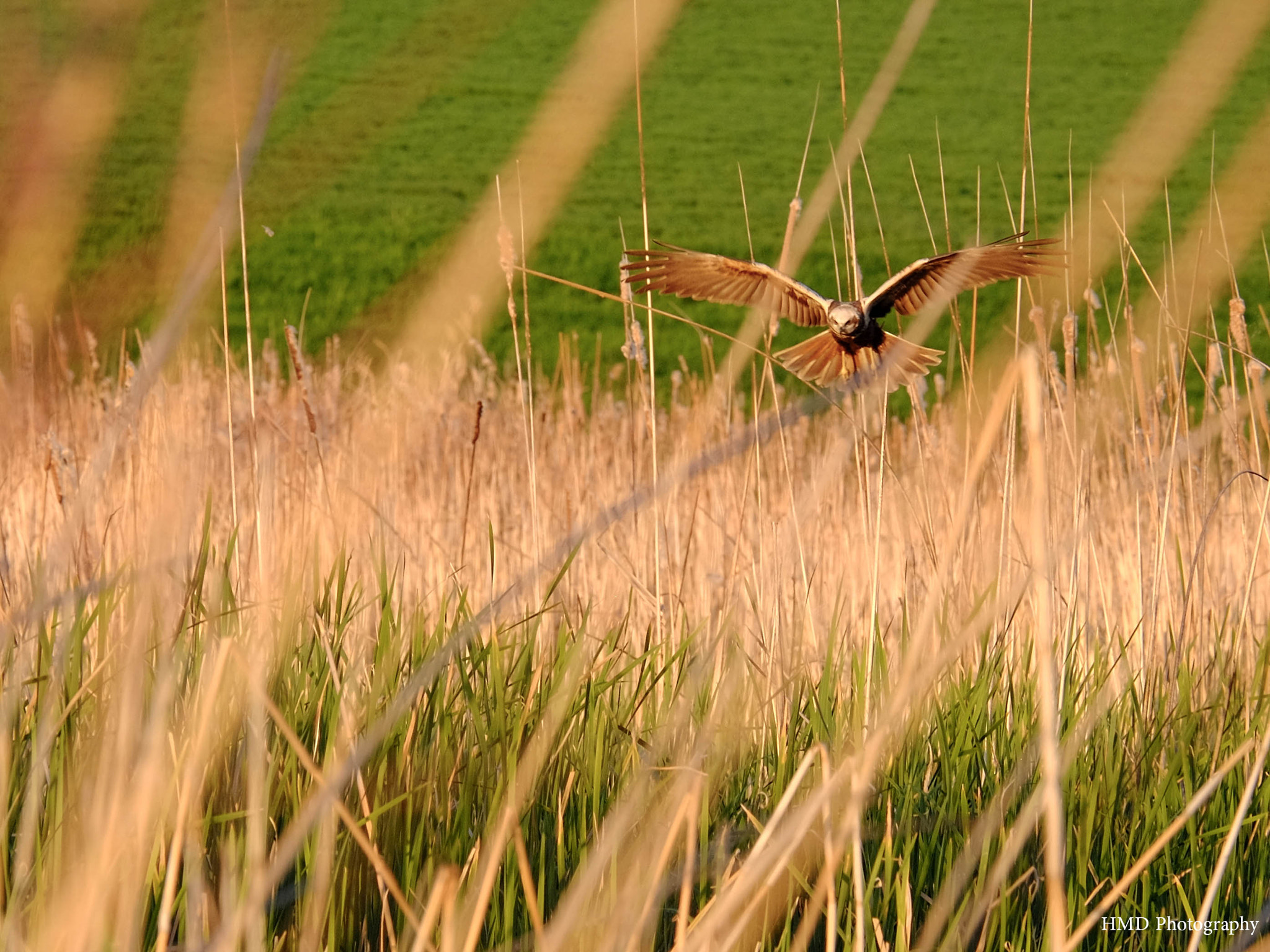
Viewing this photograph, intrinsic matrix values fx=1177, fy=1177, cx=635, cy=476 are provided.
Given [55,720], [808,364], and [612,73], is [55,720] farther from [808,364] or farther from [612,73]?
[808,364]

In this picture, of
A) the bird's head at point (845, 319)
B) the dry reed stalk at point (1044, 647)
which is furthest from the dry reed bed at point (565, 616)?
the bird's head at point (845, 319)

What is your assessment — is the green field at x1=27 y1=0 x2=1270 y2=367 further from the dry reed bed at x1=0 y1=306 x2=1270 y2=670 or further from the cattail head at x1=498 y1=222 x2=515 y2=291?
the cattail head at x1=498 y1=222 x2=515 y2=291

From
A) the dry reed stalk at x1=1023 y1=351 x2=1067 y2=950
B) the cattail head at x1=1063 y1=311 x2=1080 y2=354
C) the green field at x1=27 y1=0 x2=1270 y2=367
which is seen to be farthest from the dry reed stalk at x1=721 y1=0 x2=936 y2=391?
the green field at x1=27 y1=0 x2=1270 y2=367

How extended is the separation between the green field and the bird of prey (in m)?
4.61

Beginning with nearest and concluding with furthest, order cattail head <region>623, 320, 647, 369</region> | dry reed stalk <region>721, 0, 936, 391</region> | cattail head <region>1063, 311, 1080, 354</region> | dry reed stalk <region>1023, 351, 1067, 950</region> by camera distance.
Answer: dry reed stalk <region>1023, 351, 1067, 950</region>, dry reed stalk <region>721, 0, 936, 391</region>, cattail head <region>623, 320, 647, 369</region>, cattail head <region>1063, 311, 1080, 354</region>

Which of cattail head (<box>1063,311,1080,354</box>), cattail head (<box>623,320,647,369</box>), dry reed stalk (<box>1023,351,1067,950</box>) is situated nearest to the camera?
dry reed stalk (<box>1023,351,1067,950</box>)

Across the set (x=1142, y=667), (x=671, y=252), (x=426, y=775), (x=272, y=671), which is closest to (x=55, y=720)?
(x=272, y=671)

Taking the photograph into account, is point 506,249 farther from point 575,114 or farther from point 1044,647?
point 1044,647

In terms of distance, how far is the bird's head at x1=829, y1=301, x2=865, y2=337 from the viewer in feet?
4.09

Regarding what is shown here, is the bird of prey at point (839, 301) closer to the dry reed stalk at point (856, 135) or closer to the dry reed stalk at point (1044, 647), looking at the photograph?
the dry reed stalk at point (856, 135)

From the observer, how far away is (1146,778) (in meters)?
1.27

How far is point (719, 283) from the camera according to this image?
140 centimetres

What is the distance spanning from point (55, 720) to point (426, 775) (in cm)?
32

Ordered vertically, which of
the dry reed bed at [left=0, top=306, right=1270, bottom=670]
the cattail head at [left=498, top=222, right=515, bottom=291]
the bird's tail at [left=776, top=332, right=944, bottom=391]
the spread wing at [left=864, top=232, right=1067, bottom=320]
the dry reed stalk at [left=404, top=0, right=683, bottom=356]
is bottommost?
the dry reed bed at [left=0, top=306, right=1270, bottom=670]
